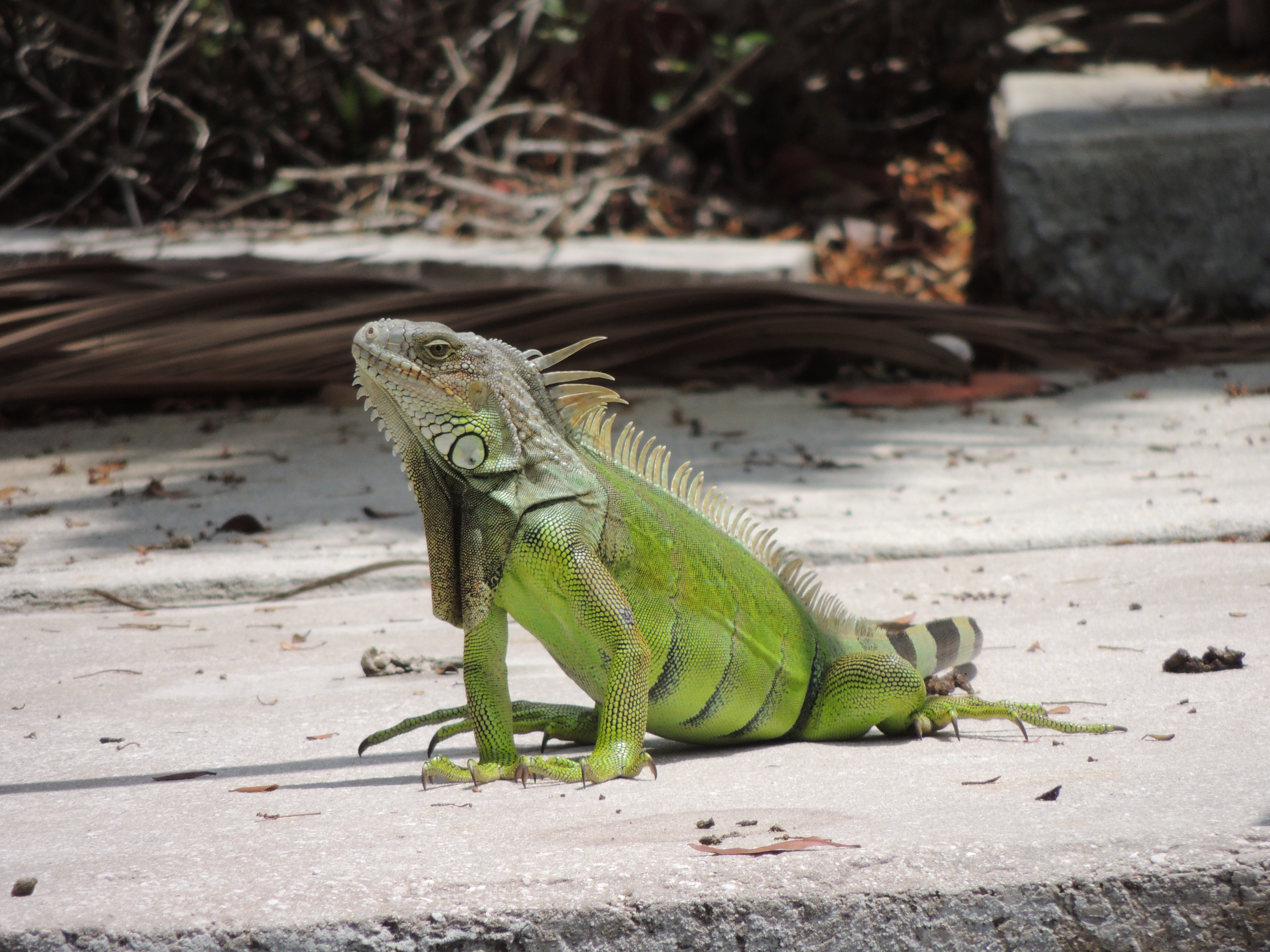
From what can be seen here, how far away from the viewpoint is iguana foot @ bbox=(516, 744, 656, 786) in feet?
8.10

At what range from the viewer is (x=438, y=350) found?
2.53 m

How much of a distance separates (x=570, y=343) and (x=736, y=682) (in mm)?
4117

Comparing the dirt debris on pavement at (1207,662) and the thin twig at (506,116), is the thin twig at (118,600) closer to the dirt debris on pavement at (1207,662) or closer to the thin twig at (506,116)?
the dirt debris on pavement at (1207,662)

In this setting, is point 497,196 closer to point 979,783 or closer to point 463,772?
point 463,772

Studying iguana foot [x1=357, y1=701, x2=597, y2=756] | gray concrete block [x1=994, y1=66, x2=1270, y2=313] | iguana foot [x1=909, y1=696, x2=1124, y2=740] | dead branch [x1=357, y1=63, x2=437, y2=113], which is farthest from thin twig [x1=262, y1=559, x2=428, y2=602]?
dead branch [x1=357, y1=63, x2=437, y2=113]

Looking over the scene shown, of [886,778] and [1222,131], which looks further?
[1222,131]

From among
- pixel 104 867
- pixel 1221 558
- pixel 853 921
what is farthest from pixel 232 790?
pixel 1221 558

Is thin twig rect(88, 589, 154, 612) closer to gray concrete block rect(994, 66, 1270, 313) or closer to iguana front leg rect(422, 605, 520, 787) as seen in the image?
iguana front leg rect(422, 605, 520, 787)

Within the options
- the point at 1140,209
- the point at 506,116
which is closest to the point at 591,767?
the point at 1140,209

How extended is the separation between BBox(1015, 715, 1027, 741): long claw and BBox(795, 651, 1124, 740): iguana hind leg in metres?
0.06

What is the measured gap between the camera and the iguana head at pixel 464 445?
2.52 meters

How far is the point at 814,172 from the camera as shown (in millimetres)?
10609

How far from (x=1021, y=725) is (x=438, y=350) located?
57.7 inches

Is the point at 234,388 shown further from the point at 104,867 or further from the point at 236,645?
the point at 104,867
